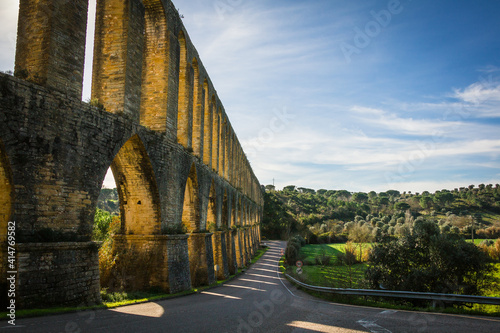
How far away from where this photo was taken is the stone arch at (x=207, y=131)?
891 inches

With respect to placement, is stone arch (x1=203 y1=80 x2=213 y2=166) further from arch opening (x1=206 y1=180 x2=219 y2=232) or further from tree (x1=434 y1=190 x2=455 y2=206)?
tree (x1=434 y1=190 x2=455 y2=206)

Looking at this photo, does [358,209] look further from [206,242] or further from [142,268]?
[142,268]

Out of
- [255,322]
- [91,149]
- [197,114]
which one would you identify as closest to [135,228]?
[91,149]

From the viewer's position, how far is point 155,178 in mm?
13234

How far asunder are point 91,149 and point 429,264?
1279 cm

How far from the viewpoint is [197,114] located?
20844 mm

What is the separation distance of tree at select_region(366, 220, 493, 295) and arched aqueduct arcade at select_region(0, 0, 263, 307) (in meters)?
8.31

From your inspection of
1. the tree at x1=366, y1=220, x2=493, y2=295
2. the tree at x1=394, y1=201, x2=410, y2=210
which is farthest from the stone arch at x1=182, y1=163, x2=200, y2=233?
the tree at x1=394, y1=201, x2=410, y2=210

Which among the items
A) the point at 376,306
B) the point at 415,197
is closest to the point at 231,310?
the point at 376,306

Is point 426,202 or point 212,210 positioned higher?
point 426,202

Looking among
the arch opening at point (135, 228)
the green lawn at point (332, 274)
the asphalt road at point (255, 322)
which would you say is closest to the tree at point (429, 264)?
the green lawn at point (332, 274)

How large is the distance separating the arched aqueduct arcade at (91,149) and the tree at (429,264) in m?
8.31

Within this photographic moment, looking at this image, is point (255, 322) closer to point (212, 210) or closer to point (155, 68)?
point (155, 68)

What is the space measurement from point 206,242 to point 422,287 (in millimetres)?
10815
